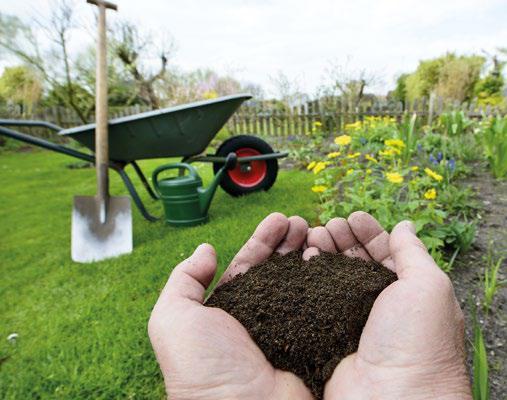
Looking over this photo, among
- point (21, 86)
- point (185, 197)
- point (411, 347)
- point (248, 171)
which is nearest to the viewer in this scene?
point (411, 347)

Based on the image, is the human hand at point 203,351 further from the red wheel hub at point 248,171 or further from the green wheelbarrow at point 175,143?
the red wheel hub at point 248,171

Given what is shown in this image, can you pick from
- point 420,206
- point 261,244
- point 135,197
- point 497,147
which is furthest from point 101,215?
point 497,147

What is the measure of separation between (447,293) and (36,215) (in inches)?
151

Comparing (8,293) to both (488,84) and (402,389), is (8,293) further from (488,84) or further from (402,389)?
(488,84)

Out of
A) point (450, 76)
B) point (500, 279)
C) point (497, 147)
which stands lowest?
point (500, 279)

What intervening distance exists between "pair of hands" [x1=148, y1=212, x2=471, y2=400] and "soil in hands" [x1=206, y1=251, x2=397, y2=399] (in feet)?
0.11

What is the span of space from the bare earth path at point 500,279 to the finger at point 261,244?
2.36ft

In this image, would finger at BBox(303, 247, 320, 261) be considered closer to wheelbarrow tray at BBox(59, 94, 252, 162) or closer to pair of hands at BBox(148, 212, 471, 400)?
pair of hands at BBox(148, 212, 471, 400)

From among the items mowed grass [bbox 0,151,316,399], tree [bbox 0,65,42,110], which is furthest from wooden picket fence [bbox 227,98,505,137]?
tree [bbox 0,65,42,110]

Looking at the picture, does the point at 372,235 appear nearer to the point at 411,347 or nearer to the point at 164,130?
the point at 411,347

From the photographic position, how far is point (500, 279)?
1.73m

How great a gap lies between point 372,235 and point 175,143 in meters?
2.15

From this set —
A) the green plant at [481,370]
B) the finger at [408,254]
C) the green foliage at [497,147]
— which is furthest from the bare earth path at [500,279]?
the finger at [408,254]

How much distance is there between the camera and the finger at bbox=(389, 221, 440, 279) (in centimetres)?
91
